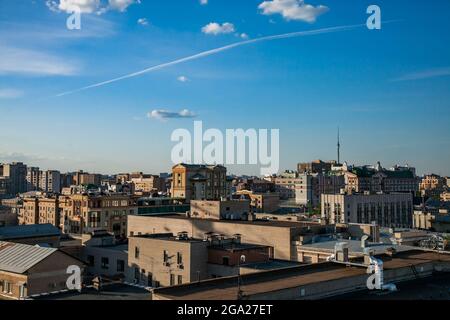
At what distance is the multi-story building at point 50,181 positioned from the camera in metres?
127

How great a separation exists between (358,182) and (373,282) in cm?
8337

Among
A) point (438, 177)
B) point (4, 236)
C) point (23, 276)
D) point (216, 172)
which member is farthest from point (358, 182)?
point (23, 276)

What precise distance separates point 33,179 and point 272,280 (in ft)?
416

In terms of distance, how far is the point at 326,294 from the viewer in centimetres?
1245

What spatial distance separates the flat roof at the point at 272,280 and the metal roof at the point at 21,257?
849cm

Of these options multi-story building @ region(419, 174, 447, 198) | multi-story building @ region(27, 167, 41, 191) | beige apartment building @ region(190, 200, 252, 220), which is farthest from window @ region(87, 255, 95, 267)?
multi-story building @ region(27, 167, 41, 191)

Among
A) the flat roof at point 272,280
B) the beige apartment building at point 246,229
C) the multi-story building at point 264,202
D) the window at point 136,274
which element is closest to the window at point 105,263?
the window at point 136,274

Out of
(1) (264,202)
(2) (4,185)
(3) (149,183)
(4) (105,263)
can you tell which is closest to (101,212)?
(4) (105,263)

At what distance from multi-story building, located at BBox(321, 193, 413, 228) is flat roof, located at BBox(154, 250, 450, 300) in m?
37.0

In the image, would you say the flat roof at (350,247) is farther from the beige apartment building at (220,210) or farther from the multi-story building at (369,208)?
the multi-story building at (369,208)

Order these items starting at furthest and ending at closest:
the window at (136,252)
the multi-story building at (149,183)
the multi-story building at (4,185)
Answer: the multi-story building at (4,185)
the multi-story building at (149,183)
the window at (136,252)

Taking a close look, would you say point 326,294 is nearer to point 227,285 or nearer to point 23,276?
point 227,285
